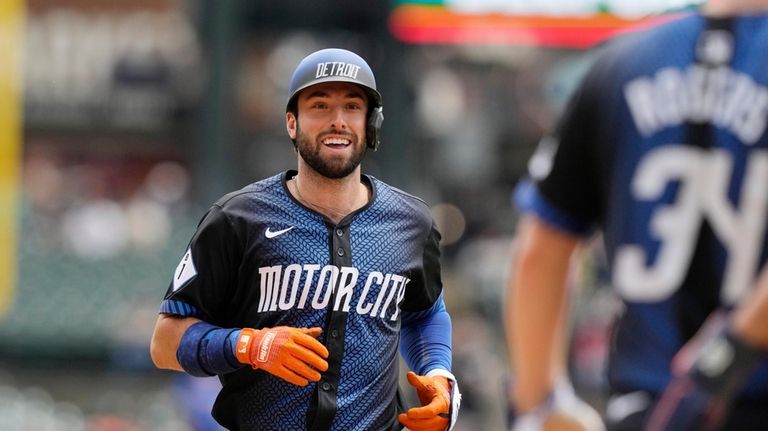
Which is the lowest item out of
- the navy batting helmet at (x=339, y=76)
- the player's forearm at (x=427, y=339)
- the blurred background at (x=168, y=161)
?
the blurred background at (x=168, y=161)

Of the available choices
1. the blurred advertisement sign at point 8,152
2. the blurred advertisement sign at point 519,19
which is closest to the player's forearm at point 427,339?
Answer: the blurred advertisement sign at point 8,152

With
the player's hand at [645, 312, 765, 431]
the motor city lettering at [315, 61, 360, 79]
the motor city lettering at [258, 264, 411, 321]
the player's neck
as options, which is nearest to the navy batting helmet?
the motor city lettering at [315, 61, 360, 79]

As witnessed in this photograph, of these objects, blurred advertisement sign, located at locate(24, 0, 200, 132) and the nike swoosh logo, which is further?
blurred advertisement sign, located at locate(24, 0, 200, 132)

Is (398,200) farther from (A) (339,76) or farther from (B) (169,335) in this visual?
(B) (169,335)

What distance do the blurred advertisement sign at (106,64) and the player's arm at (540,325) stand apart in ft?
56.3

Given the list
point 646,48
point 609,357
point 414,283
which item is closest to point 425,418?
point 414,283

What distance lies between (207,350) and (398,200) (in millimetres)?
823

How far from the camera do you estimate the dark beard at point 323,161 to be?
4.53m

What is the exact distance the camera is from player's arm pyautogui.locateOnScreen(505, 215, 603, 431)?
370cm

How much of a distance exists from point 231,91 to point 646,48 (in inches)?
671

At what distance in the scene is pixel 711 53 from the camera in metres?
3.35

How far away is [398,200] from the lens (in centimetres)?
487

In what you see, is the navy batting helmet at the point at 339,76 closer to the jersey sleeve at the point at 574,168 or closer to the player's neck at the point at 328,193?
the player's neck at the point at 328,193

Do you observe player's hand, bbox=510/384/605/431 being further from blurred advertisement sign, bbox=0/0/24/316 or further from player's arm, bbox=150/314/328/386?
blurred advertisement sign, bbox=0/0/24/316
